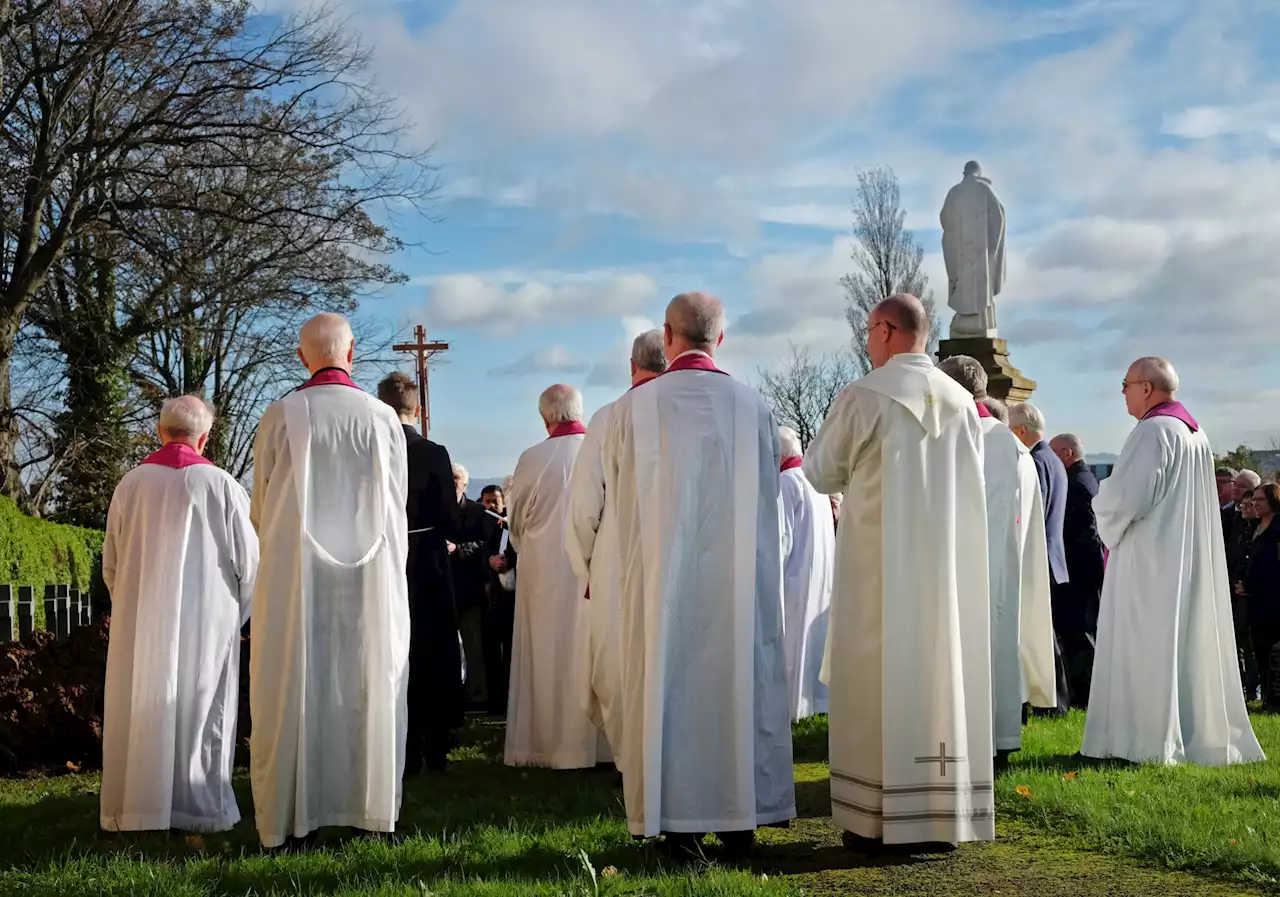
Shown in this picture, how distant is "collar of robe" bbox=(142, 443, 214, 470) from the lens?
7312 mm

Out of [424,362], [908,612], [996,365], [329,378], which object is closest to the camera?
[908,612]

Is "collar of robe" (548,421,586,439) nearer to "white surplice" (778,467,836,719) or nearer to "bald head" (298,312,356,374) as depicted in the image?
"white surplice" (778,467,836,719)

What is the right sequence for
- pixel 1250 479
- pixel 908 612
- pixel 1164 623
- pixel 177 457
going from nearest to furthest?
pixel 908 612 < pixel 177 457 < pixel 1164 623 < pixel 1250 479

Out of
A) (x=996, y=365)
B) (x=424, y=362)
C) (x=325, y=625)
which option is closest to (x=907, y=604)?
(x=325, y=625)

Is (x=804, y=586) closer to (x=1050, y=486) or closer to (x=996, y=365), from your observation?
(x=1050, y=486)

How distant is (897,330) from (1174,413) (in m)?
2.84

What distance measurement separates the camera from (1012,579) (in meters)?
7.80

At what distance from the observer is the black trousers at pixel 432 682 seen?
8320 millimetres

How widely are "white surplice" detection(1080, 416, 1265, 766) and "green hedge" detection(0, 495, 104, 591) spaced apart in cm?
1073

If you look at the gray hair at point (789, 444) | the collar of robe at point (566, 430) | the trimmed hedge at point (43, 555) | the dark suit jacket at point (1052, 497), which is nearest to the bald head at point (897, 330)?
the collar of robe at point (566, 430)

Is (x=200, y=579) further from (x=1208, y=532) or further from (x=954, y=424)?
(x=1208, y=532)

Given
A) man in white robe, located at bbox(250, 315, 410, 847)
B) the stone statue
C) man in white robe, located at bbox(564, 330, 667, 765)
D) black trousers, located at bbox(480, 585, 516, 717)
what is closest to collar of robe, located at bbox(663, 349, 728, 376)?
man in white robe, located at bbox(564, 330, 667, 765)

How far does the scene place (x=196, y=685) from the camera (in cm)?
723

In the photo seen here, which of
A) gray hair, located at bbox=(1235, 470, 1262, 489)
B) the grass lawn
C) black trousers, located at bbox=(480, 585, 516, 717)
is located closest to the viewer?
the grass lawn
